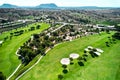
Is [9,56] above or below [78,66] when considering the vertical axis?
below

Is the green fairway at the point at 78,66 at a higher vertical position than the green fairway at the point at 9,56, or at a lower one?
higher

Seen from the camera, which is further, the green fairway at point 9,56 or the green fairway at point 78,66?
the green fairway at point 9,56

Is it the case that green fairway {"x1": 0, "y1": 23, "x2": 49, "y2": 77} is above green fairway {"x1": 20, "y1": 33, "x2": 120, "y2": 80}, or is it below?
below

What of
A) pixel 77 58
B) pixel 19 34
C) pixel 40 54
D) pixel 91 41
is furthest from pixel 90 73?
pixel 19 34

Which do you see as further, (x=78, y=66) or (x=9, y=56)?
(x=9, y=56)

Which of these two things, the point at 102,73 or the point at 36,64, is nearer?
the point at 102,73

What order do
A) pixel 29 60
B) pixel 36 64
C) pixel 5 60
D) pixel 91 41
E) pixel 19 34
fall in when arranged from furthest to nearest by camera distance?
pixel 19 34, pixel 91 41, pixel 5 60, pixel 29 60, pixel 36 64

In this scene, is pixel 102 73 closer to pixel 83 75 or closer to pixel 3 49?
pixel 83 75

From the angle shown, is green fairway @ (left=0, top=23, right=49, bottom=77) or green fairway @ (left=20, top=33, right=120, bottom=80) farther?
green fairway @ (left=0, top=23, right=49, bottom=77)
